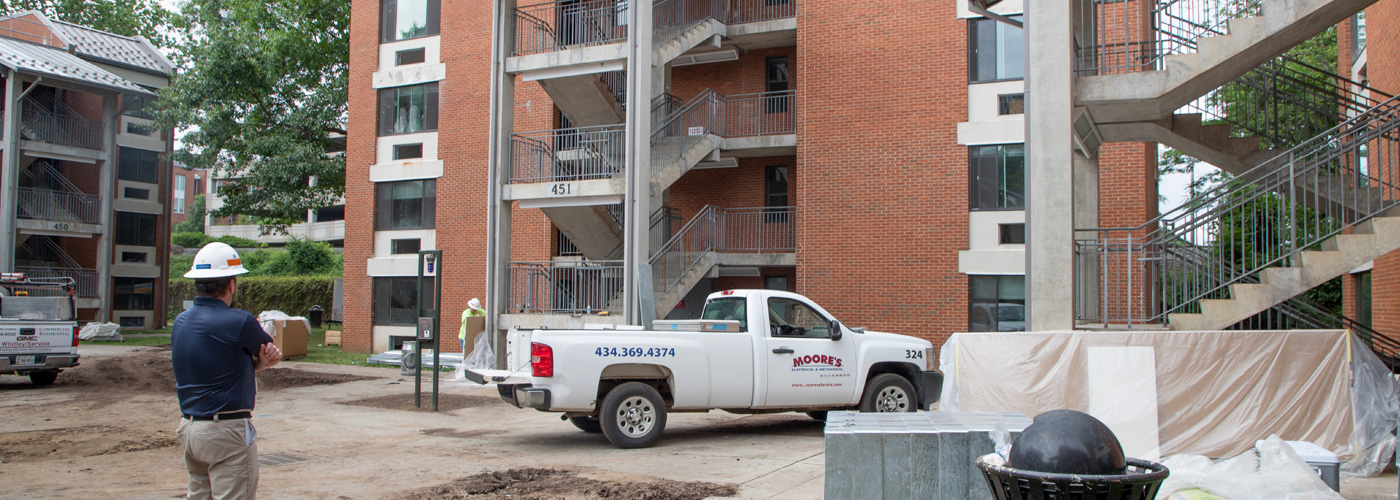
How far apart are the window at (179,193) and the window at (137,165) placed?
62.7 m

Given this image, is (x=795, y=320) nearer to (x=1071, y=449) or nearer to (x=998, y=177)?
(x=1071, y=449)

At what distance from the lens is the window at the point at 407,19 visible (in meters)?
26.3

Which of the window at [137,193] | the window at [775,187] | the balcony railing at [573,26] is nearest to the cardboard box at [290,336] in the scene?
the balcony railing at [573,26]

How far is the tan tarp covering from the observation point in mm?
9430

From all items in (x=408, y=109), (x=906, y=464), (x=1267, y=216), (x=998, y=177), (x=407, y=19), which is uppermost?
(x=407, y=19)

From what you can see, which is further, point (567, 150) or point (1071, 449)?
point (567, 150)

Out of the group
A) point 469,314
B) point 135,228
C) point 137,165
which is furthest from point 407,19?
point 135,228

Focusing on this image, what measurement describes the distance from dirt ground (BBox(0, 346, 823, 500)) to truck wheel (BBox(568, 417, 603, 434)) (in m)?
0.10

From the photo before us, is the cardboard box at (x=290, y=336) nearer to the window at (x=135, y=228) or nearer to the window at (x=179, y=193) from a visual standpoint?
the window at (x=135, y=228)

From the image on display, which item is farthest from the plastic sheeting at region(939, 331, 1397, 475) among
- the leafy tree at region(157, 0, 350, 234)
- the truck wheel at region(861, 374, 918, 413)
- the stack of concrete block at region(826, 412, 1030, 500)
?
the leafy tree at region(157, 0, 350, 234)

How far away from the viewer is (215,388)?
5.06 m

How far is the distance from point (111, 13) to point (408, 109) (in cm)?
2857

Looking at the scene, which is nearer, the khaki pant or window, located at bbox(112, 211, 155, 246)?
the khaki pant

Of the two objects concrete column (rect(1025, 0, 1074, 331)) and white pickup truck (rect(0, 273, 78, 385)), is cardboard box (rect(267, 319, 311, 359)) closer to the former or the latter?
white pickup truck (rect(0, 273, 78, 385))
